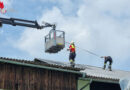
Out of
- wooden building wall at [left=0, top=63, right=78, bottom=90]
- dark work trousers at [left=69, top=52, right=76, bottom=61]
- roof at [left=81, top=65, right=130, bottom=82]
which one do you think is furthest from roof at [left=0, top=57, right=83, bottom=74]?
dark work trousers at [left=69, top=52, right=76, bottom=61]

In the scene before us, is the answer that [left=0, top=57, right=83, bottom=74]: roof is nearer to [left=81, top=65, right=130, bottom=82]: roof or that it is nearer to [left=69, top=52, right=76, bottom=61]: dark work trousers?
[left=81, top=65, right=130, bottom=82]: roof

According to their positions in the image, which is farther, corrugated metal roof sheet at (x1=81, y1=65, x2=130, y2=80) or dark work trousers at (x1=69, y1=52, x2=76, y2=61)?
dark work trousers at (x1=69, y1=52, x2=76, y2=61)

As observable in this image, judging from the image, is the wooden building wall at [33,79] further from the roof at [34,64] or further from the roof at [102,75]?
the roof at [102,75]

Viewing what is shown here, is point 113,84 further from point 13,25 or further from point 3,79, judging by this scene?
point 13,25

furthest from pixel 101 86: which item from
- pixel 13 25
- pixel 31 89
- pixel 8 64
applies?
pixel 13 25

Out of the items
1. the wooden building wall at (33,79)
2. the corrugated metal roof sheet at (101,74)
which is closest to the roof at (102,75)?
the corrugated metal roof sheet at (101,74)

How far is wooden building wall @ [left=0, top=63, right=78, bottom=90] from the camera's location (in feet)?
57.3

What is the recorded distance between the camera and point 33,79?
18.2m

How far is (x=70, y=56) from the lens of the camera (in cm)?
2358

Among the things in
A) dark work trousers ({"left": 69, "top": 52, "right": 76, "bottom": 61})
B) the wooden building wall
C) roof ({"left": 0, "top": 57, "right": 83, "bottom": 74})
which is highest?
dark work trousers ({"left": 69, "top": 52, "right": 76, "bottom": 61})

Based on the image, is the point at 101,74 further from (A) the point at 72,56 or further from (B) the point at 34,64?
(B) the point at 34,64

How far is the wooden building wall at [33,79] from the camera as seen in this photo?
17469 millimetres

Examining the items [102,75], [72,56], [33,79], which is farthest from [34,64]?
[72,56]

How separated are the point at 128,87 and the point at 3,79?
6889mm
